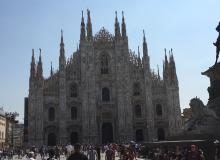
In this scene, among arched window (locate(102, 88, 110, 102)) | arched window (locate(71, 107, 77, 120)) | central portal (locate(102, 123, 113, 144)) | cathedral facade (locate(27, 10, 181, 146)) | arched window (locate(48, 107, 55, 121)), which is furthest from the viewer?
arched window (locate(102, 88, 110, 102))

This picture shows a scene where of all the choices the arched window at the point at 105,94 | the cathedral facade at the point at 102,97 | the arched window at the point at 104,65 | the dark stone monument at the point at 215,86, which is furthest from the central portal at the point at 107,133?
the dark stone monument at the point at 215,86

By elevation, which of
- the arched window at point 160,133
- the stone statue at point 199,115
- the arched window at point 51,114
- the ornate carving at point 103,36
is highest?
the ornate carving at point 103,36

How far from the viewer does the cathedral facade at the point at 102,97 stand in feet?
175

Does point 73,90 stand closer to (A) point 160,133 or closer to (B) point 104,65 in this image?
(B) point 104,65

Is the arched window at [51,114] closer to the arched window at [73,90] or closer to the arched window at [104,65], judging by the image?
the arched window at [73,90]

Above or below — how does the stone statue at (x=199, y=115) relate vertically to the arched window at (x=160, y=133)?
below

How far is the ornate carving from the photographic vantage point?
57.2 m

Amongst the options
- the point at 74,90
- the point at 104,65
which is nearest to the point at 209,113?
the point at 74,90

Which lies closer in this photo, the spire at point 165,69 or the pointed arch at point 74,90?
the pointed arch at point 74,90

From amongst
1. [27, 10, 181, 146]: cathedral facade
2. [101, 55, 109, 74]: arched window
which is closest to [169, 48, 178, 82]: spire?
[27, 10, 181, 146]: cathedral facade

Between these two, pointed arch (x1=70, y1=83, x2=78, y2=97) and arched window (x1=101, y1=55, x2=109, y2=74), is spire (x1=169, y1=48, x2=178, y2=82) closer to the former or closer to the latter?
arched window (x1=101, y1=55, x2=109, y2=74)

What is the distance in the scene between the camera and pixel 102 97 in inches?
2185

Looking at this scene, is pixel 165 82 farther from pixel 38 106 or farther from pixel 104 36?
pixel 38 106

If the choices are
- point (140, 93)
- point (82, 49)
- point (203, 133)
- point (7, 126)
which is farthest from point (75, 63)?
point (203, 133)
